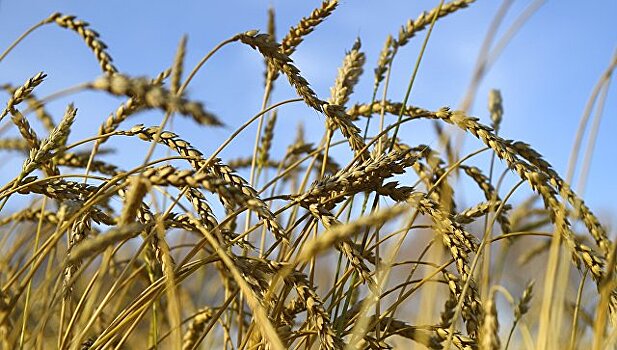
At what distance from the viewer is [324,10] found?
195cm

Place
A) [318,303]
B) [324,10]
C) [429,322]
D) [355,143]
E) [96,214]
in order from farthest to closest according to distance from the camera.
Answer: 1. [324,10]
2. [429,322]
3. [355,143]
4. [96,214]
5. [318,303]

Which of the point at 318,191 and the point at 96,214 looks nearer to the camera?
the point at 318,191

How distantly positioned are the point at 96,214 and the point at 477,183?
1185 millimetres

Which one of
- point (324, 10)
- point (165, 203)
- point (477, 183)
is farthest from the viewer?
point (165, 203)

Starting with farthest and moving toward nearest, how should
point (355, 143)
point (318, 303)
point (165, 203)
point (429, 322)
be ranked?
point (165, 203)
point (429, 322)
point (355, 143)
point (318, 303)

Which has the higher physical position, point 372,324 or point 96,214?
point 96,214

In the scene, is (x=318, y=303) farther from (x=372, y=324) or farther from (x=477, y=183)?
(x=477, y=183)

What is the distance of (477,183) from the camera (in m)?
2.16

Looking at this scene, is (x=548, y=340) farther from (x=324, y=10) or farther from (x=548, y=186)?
(x=324, y=10)

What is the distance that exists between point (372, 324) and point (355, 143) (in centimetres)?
39

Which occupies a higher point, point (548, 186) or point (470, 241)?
point (548, 186)

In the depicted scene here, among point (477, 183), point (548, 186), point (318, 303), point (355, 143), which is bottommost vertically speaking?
point (318, 303)

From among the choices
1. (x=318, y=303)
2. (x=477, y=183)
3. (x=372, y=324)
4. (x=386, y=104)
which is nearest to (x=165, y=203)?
(x=386, y=104)

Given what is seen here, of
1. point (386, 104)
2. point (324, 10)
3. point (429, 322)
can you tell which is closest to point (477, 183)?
point (386, 104)
